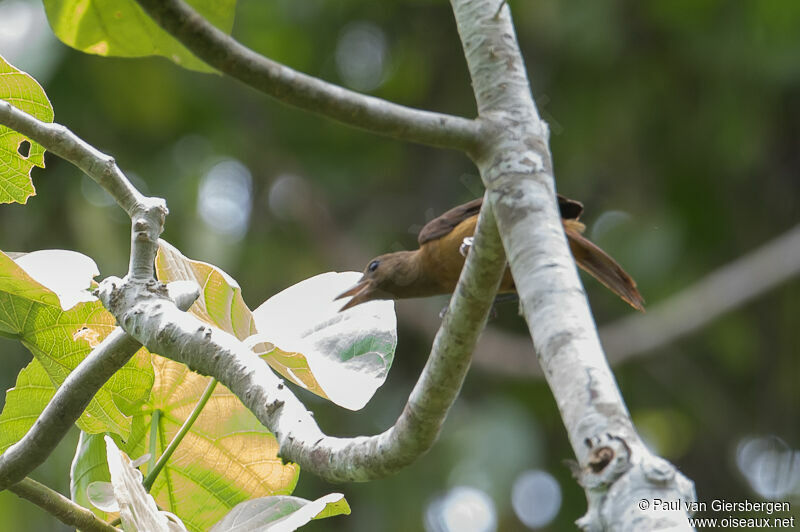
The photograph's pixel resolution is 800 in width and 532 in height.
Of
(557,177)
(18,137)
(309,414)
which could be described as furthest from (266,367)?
(557,177)

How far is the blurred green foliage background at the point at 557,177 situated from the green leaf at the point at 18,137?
15.3 ft

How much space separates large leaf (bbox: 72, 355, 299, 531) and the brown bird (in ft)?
3.92

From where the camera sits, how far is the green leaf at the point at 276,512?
A: 1.53m

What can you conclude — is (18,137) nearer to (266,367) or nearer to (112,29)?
(112,29)

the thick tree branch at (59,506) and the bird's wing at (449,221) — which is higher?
the bird's wing at (449,221)

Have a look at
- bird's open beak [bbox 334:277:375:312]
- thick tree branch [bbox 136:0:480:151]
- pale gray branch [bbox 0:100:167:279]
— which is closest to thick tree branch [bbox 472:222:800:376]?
bird's open beak [bbox 334:277:375:312]

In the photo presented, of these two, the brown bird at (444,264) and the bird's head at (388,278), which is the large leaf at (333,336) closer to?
the brown bird at (444,264)

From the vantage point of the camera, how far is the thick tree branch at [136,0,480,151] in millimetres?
1026

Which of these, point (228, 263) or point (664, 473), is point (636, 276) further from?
point (664, 473)

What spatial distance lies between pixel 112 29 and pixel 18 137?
11.7 inches

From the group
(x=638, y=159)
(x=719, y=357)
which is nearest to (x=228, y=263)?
(x=638, y=159)

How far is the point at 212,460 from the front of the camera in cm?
198

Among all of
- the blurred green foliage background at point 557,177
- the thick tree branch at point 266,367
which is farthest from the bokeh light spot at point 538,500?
the thick tree branch at point 266,367

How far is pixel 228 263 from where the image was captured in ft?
21.7
